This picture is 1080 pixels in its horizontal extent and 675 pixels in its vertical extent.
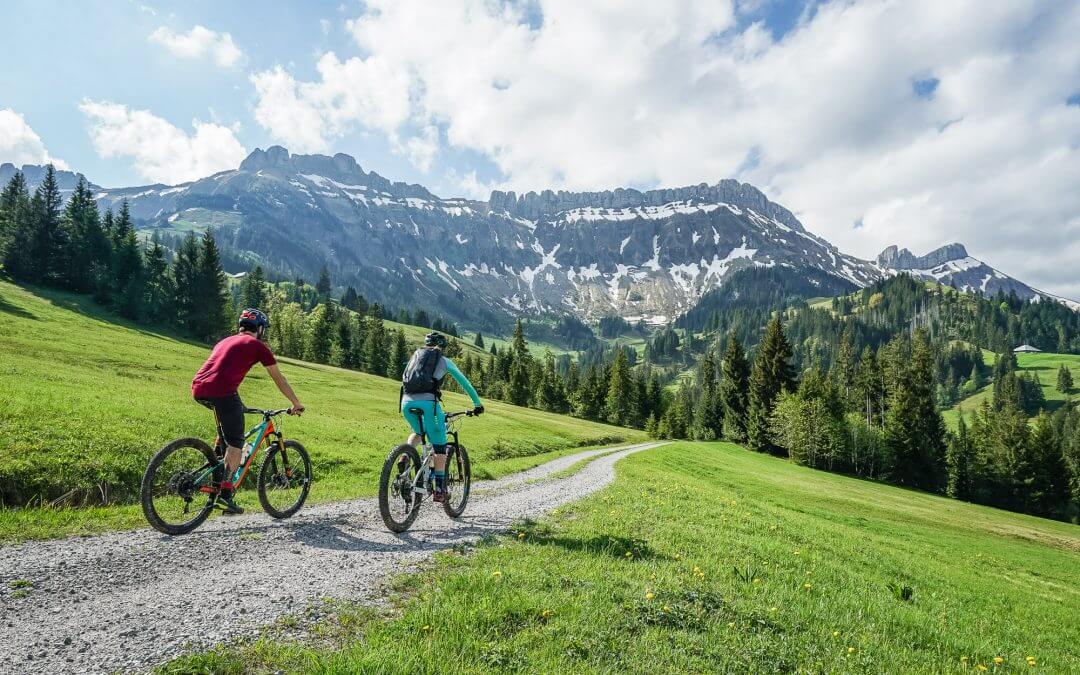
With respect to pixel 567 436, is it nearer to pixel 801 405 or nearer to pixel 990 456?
pixel 801 405

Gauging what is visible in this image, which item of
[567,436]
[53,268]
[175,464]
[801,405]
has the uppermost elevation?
[53,268]

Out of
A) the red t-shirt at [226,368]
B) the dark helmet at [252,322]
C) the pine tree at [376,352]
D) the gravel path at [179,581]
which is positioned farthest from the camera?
the pine tree at [376,352]

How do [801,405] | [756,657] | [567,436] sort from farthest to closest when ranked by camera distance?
[801,405] < [567,436] < [756,657]

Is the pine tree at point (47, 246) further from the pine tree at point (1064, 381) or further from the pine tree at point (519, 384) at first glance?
the pine tree at point (1064, 381)

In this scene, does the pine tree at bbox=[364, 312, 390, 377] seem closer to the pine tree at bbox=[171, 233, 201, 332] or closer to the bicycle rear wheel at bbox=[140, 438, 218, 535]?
the pine tree at bbox=[171, 233, 201, 332]

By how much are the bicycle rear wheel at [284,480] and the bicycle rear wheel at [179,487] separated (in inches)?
43.1

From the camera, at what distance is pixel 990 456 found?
72.9 meters

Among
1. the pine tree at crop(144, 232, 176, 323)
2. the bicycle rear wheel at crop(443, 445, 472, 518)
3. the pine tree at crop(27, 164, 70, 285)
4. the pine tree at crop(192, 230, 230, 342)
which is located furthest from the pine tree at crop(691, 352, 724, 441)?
the pine tree at crop(27, 164, 70, 285)

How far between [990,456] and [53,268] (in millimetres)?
153683

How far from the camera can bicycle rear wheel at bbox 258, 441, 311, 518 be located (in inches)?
418

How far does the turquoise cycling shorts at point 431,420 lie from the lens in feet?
34.6

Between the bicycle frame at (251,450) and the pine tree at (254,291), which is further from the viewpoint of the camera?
the pine tree at (254,291)

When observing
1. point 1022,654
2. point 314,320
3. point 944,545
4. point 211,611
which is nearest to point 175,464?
point 211,611

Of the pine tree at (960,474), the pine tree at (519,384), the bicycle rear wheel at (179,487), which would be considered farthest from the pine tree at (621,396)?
the bicycle rear wheel at (179,487)
